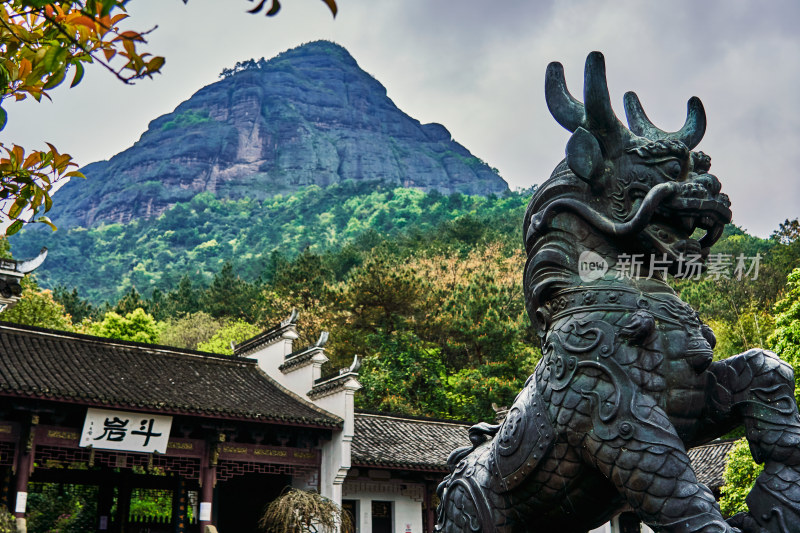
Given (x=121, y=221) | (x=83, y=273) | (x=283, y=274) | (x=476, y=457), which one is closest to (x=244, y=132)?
(x=121, y=221)

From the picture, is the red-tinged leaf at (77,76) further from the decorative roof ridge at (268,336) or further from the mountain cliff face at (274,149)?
the mountain cliff face at (274,149)

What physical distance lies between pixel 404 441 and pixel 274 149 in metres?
102

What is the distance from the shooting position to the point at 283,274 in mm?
34594

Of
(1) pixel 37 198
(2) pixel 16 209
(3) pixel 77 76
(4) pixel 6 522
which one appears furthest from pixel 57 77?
(4) pixel 6 522

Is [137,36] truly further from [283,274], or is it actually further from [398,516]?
[283,274]

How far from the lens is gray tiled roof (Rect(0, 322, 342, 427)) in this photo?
13.5m

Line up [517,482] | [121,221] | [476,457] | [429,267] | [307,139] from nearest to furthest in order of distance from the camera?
[517,482] < [476,457] < [429,267] < [121,221] < [307,139]

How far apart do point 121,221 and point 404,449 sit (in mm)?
94492

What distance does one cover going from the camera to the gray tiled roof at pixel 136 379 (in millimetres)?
13477

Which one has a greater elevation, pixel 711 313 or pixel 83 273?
pixel 83 273

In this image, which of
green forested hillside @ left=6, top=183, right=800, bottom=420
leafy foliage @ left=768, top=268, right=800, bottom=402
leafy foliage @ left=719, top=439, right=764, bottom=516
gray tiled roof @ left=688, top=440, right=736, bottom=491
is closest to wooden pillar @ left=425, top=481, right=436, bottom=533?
gray tiled roof @ left=688, top=440, right=736, bottom=491

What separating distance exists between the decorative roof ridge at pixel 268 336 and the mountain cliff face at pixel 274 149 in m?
88.7

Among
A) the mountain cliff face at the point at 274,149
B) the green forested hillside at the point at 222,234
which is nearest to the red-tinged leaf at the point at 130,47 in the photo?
the green forested hillside at the point at 222,234

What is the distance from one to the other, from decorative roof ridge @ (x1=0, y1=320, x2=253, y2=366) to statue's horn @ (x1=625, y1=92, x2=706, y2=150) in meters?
14.4
